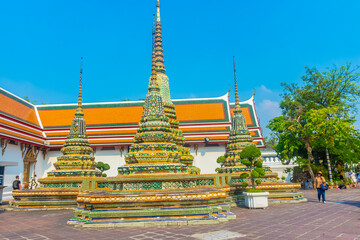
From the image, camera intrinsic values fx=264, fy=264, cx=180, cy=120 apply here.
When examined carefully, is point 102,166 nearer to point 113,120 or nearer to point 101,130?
point 101,130

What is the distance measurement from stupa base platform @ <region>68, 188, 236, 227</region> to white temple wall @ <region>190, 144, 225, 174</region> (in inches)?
696

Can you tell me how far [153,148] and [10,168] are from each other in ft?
53.2

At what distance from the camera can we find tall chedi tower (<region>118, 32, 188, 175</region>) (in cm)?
859

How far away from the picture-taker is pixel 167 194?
23.9 ft

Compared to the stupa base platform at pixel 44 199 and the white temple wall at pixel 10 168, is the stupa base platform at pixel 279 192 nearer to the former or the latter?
the stupa base platform at pixel 44 199

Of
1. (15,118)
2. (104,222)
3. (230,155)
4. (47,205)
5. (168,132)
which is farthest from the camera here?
(15,118)

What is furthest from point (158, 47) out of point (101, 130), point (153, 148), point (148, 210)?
point (101, 130)

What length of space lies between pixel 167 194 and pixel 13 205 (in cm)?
916

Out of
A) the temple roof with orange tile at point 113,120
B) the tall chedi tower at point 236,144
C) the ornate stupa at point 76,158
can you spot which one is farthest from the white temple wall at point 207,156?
the ornate stupa at point 76,158

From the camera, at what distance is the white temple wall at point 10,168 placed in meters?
19.0

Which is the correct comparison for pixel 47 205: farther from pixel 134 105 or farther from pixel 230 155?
pixel 134 105

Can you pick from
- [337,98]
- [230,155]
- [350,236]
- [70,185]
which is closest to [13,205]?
[70,185]

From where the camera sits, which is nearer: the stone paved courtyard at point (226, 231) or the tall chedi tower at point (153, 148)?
the stone paved courtyard at point (226, 231)

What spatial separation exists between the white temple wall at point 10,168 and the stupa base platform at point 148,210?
15.1 meters
